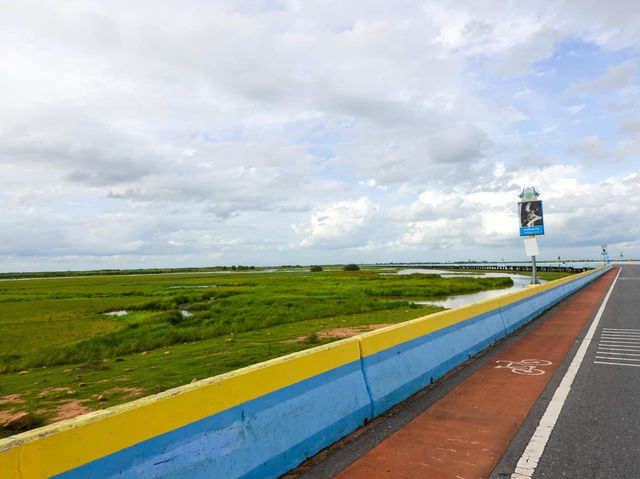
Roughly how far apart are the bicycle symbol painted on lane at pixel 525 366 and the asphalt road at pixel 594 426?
34cm

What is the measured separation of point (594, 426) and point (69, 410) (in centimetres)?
875

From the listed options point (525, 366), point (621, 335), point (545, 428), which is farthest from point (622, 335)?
point (545, 428)

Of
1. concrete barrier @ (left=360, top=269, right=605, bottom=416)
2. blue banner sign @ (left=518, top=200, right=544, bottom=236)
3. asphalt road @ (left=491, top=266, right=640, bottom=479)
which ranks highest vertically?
blue banner sign @ (left=518, top=200, right=544, bottom=236)

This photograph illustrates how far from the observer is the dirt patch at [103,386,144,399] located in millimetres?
9258

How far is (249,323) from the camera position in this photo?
2138 cm

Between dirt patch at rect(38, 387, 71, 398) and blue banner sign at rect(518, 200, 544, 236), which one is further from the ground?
blue banner sign at rect(518, 200, 544, 236)

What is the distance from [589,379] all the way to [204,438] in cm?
631

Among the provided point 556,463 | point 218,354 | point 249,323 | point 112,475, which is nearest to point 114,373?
point 218,354

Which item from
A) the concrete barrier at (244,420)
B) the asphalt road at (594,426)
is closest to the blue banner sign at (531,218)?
the asphalt road at (594,426)

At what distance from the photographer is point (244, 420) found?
3713 millimetres

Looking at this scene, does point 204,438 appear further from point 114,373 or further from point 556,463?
point 114,373

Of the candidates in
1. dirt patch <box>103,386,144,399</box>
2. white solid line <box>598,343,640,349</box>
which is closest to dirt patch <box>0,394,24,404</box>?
dirt patch <box>103,386,144,399</box>

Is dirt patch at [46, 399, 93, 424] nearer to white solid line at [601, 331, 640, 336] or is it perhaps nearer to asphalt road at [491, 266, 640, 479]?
asphalt road at [491, 266, 640, 479]

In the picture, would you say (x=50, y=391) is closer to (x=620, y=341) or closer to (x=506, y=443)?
(x=506, y=443)
